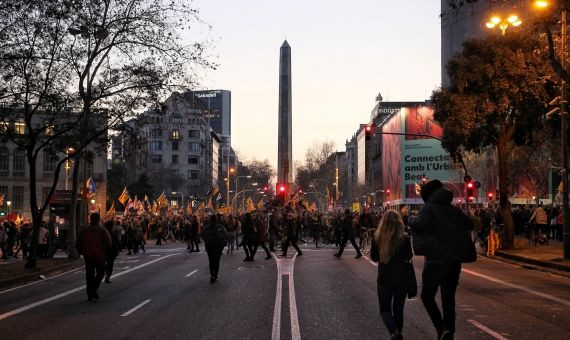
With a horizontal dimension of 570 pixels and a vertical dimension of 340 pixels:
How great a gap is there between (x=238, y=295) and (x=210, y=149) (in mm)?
151006

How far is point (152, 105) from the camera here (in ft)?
87.0

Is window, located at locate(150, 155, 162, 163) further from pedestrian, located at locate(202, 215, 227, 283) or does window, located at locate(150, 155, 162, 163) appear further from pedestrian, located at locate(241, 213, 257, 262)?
pedestrian, located at locate(202, 215, 227, 283)

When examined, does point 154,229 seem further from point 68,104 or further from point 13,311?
point 13,311

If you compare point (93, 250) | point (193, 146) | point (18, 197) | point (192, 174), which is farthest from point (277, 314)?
point (193, 146)

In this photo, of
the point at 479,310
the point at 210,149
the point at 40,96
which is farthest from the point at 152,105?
the point at 210,149

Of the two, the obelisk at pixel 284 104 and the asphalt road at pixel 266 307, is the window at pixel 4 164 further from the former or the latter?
the asphalt road at pixel 266 307

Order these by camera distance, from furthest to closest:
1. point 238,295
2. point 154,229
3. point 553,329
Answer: point 154,229 → point 238,295 → point 553,329

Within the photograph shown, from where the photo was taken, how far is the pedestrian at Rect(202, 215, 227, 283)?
1784 centimetres

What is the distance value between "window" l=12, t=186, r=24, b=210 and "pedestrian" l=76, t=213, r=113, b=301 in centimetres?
7306

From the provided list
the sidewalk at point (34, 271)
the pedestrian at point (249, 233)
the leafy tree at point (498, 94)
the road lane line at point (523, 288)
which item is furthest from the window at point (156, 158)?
the road lane line at point (523, 288)

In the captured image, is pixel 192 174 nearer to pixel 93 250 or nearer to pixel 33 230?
pixel 33 230

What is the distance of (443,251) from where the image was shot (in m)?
7.74

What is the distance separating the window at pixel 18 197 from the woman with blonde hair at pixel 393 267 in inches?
3172

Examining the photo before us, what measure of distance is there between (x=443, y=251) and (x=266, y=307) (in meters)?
5.64
